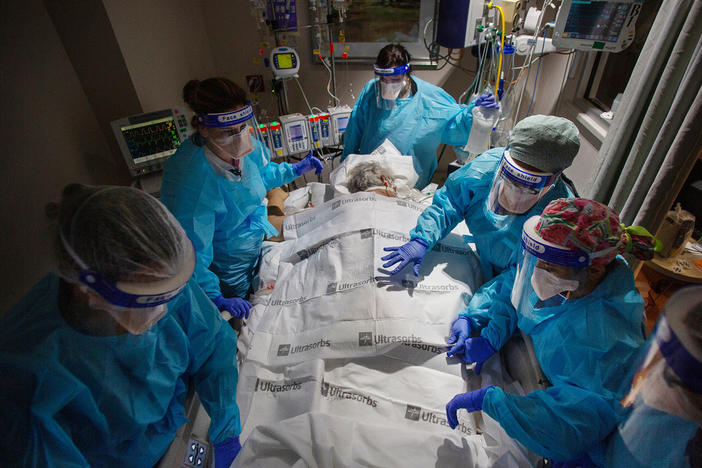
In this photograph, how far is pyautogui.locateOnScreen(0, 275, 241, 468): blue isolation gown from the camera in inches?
31.4

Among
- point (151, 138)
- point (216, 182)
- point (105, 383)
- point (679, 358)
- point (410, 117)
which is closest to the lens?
point (679, 358)

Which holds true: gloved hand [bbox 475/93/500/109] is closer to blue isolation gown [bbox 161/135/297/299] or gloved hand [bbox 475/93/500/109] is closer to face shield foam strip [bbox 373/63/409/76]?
face shield foam strip [bbox 373/63/409/76]

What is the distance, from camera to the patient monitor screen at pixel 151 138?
2.06 m

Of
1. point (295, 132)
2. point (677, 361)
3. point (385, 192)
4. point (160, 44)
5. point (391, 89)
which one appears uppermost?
point (160, 44)

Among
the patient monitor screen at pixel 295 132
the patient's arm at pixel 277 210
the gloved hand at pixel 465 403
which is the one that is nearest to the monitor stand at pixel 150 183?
the patient's arm at pixel 277 210

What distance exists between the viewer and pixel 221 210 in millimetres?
1707

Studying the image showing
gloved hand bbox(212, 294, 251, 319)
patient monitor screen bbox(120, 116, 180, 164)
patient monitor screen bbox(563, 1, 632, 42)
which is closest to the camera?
gloved hand bbox(212, 294, 251, 319)

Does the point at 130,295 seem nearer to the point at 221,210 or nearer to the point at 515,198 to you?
the point at 221,210

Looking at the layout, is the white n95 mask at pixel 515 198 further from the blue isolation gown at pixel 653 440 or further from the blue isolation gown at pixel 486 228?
the blue isolation gown at pixel 653 440

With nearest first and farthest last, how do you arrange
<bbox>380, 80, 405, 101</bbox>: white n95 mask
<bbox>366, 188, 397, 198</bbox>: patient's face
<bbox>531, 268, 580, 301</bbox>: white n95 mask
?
<bbox>531, 268, 580, 301</bbox>: white n95 mask, <bbox>366, 188, 397, 198</bbox>: patient's face, <bbox>380, 80, 405, 101</bbox>: white n95 mask

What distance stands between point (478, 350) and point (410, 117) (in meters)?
1.75

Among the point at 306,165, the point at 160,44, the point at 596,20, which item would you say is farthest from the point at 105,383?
the point at 596,20

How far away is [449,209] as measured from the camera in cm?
184

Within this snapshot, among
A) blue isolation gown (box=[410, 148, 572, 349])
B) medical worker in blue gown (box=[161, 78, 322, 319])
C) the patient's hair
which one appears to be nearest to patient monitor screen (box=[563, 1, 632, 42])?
blue isolation gown (box=[410, 148, 572, 349])
